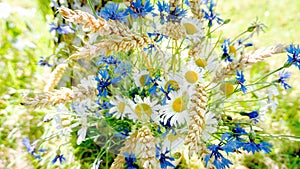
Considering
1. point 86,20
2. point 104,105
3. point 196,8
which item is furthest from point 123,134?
point 86,20

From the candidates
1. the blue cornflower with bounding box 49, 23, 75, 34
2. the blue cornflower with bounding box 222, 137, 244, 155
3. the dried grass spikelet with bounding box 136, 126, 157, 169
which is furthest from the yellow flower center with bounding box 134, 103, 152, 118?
the blue cornflower with bounding box 49, 23, 75, 34

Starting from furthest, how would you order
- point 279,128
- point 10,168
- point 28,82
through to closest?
point 28,82, point 279,128, point 10,168

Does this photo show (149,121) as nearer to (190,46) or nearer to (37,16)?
(190,46)

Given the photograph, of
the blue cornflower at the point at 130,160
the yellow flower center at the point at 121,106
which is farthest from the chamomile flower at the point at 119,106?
the blue cornflower at the point at 130,160

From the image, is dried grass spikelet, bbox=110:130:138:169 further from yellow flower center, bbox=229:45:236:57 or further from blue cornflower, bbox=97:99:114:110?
yellow flower center, bbox=229:45:236:57

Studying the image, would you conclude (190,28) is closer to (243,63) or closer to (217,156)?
(243,63)

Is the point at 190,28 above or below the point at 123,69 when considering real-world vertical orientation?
above

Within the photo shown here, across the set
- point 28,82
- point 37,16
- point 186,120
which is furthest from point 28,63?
point 186,120
